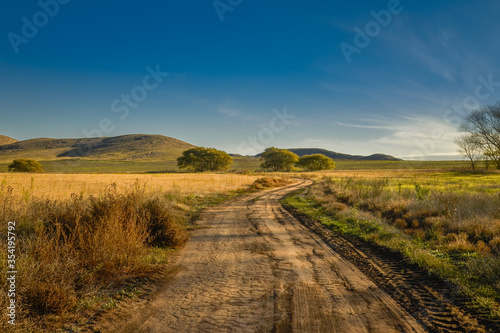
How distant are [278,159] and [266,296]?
304 ft

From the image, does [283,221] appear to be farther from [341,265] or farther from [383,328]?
[383,328]

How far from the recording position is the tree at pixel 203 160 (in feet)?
288

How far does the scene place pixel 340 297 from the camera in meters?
4.96

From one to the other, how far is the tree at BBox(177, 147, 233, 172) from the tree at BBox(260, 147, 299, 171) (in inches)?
634

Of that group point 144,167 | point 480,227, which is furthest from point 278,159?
point 480,227

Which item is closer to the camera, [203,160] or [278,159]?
[203,160]

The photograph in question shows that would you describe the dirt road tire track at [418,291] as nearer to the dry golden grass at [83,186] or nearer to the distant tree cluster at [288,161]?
the dry golden grass at [83,186]

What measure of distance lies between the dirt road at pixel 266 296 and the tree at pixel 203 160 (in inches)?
3179

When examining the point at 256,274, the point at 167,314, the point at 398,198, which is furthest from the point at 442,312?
the point at 398,198

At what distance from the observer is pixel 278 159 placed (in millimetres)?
96938

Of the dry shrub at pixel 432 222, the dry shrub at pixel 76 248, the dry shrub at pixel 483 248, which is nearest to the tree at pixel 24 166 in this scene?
the dry shrub at pixel 76 248

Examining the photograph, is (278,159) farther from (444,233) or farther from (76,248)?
(76,248)

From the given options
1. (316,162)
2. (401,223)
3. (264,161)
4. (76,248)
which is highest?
(264,161)

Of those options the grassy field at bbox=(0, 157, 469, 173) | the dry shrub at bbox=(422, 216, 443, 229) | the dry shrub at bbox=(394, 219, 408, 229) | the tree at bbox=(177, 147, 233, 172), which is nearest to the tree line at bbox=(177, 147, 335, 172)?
the tree at bbox=(177, 147, 233, 172)
